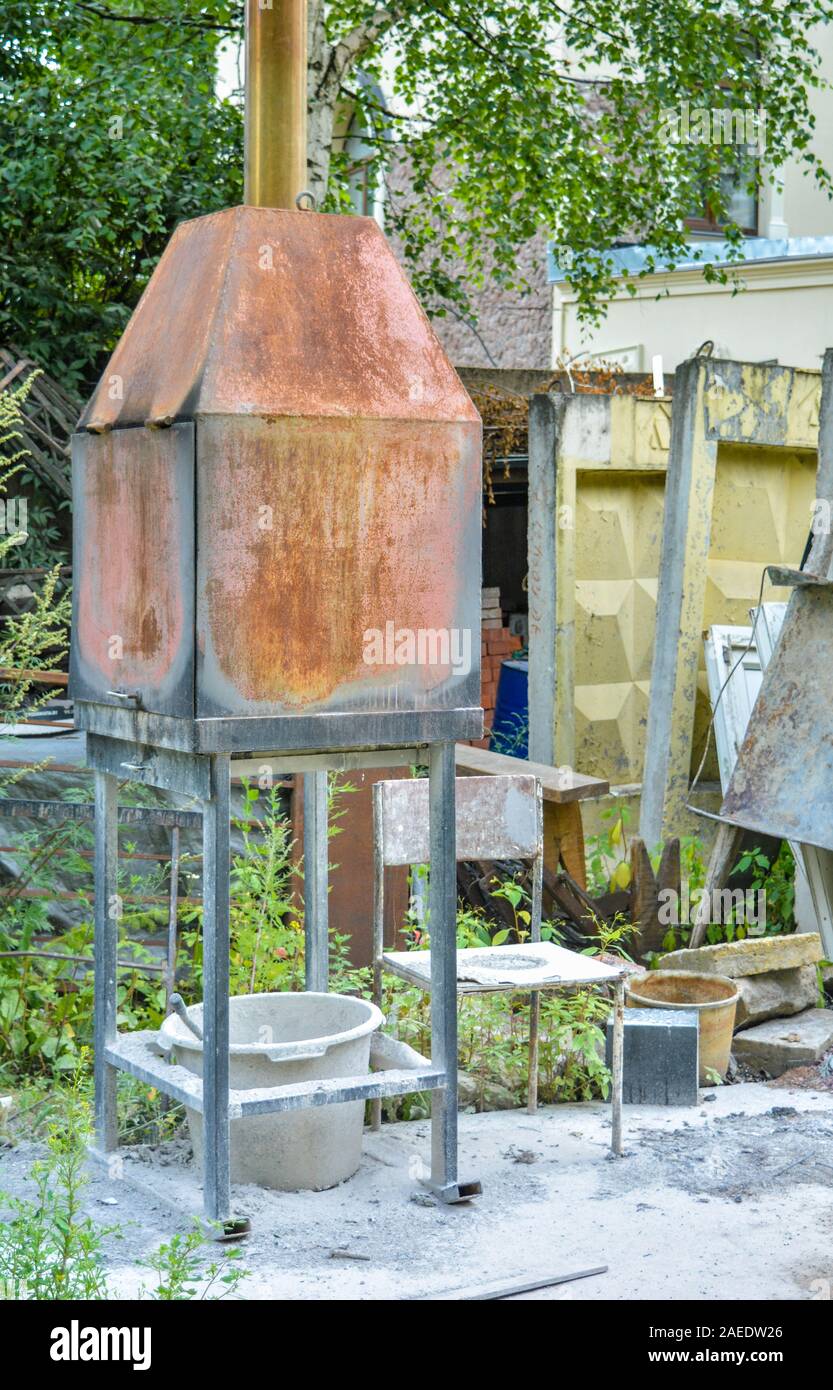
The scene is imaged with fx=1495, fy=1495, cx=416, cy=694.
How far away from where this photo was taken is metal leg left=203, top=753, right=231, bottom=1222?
404 centimetres

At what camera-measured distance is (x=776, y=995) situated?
6207 mm

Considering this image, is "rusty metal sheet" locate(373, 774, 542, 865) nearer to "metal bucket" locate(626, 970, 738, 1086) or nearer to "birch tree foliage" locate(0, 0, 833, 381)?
"metal bucket" locate(626, 970, 738, 1086)

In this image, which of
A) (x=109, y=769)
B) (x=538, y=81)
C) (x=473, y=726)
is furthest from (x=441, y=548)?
(x=538, y=81)

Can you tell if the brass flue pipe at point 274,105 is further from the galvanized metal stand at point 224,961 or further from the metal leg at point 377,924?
the metal leg at point 377,924

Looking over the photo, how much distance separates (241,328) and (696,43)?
6.61m

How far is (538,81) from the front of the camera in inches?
374

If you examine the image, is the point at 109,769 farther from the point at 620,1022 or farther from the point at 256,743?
the point at 620,1022

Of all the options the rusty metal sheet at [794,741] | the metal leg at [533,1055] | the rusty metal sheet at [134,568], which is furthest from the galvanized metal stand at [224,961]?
the rusty metal sheet at [794,741]

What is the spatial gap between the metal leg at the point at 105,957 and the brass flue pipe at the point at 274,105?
1.85m

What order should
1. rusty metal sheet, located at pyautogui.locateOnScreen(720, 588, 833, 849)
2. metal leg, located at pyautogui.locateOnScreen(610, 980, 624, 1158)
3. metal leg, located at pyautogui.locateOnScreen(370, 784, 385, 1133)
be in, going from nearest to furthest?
metal leg, located at pyautogui.locateOnScreen(610, 980, 624, 1158) → metal leg, located at pyautogui.locateOnScreen(370, 784, 385, 1133) → rusty metal sheet, located at pyautogui.locateOnScreen(720, 588, 833, 849)

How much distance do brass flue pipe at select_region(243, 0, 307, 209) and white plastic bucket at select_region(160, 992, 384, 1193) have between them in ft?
7.88

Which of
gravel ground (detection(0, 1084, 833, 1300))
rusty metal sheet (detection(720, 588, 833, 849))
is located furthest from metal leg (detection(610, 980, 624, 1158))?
rusty metal sheet (detection(720, 588, 833, 849))

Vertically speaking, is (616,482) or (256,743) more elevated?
(616,482)

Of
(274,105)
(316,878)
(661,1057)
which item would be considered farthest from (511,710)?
(274,105)
